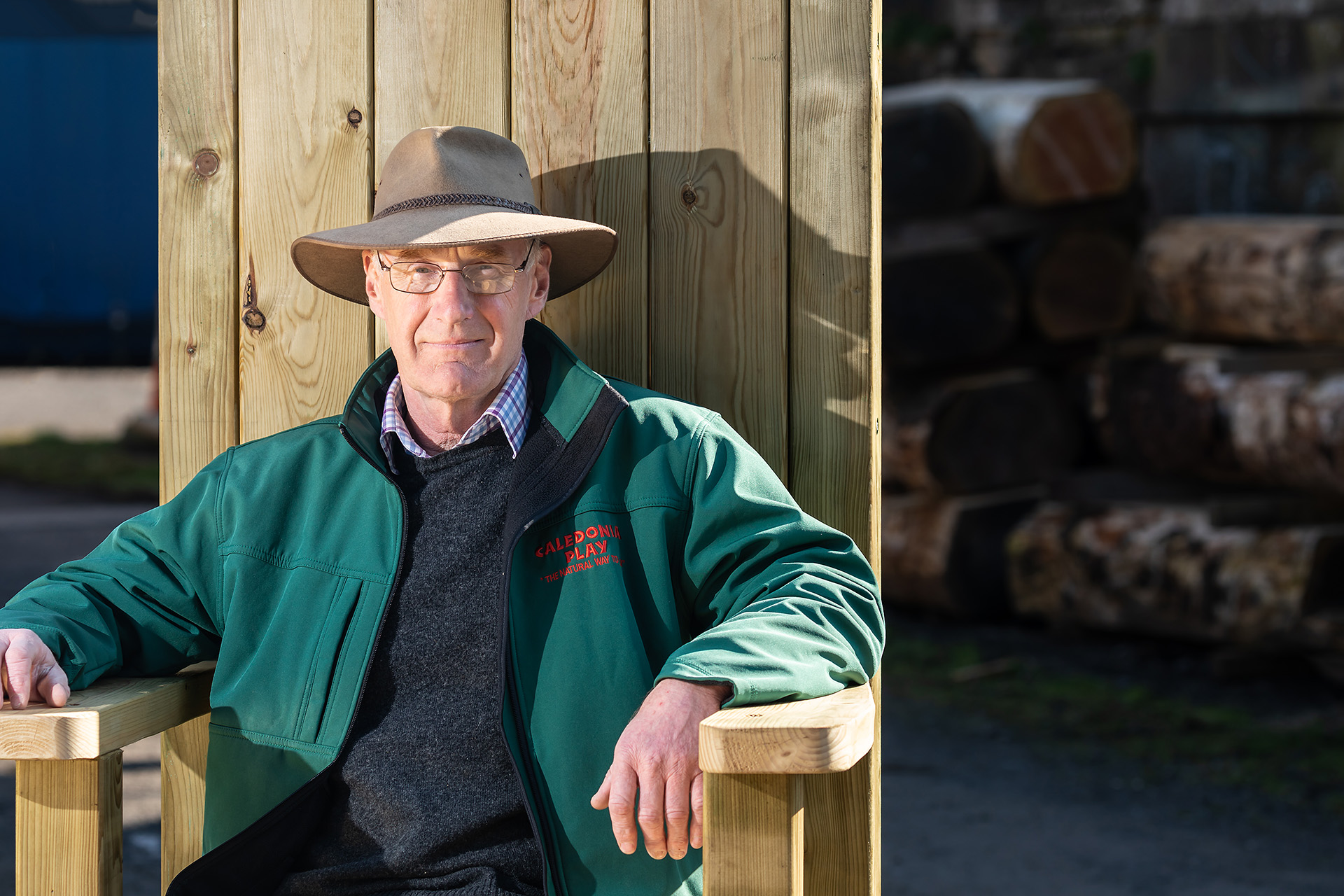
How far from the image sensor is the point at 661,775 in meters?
1.40

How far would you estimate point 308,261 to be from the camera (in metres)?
1.98

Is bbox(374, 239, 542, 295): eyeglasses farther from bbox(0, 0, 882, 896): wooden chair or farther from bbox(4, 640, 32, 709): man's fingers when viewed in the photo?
bbox(4, 640, 32, 709): man's fingers

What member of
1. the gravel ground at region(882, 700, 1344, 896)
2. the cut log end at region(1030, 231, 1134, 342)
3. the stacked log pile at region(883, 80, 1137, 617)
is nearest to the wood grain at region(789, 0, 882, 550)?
the gravel ground at region(882, 700, 1344, 896)

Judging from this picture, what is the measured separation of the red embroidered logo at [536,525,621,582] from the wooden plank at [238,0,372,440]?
539 mm

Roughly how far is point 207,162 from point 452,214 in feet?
1.75

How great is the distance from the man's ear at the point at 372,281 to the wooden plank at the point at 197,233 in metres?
0.31

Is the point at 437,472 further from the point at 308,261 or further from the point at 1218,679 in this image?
the point at 1218,679

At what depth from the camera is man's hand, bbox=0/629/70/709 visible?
1.52 metres

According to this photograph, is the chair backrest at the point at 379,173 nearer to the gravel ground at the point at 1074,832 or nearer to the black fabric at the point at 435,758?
the black fabric at the point at 435,758

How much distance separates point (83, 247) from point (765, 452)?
5.76m

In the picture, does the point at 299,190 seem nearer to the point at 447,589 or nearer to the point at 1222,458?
the point at 447,589

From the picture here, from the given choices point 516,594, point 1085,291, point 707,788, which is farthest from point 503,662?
point 1085,291

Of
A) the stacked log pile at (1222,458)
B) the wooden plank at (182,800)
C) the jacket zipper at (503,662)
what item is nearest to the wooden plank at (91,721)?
the jacket zipper at (503,662)

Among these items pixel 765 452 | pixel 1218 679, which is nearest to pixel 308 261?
pixel 765 452
